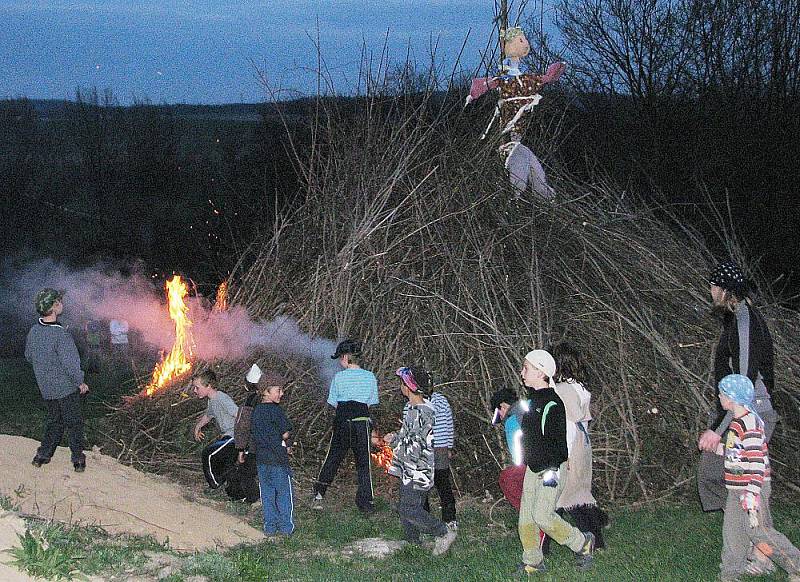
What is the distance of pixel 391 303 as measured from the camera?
977 cm

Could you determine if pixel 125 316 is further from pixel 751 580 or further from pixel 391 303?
pixel 751 580

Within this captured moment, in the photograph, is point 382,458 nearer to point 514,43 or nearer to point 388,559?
point 388,559

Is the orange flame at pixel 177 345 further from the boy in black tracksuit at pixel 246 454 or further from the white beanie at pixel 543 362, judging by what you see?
the white beanie at pixel 543 362

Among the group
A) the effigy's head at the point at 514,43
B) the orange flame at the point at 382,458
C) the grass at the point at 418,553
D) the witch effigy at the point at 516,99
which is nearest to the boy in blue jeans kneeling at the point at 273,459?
the grass at the point at 418,553

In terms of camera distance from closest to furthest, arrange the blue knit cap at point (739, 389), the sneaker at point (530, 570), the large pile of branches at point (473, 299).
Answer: the blue knit cap at point (739, 389)
the sneaker at point (530, 570)
the large pile of branches at point (473, 299)

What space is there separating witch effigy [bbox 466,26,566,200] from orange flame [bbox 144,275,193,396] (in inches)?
144

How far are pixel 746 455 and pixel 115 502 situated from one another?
195 inches

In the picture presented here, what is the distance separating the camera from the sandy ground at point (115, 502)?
7531mm

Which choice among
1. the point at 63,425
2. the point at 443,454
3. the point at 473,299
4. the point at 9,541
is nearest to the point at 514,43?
the point at 473,299

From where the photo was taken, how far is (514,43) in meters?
10.8

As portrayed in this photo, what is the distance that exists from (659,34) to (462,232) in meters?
16.6

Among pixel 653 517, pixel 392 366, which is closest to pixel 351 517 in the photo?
pixel 392 366

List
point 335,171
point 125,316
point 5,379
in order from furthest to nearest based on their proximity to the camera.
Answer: point 125,316, point 5,379, point 335,171

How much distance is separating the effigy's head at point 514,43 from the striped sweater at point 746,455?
20.0ft
